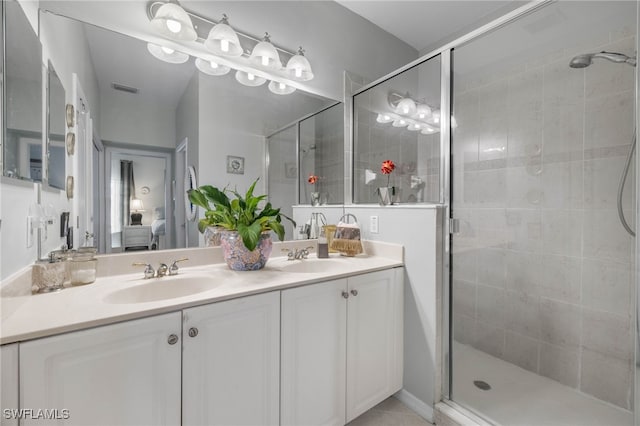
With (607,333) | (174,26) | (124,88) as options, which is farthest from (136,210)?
(607,333)

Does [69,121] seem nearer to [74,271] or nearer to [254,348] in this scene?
[74,271]

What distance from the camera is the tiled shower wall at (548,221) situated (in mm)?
1523

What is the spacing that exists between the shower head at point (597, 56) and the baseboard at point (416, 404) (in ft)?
6.41

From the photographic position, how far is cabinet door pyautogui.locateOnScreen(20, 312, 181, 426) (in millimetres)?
703

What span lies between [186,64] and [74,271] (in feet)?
3.67

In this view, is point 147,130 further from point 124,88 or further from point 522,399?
point 522,399

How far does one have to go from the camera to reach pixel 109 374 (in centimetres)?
79

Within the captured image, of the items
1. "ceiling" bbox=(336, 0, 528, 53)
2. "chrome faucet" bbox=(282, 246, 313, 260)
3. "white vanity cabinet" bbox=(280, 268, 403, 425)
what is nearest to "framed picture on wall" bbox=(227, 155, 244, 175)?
"chrome faucet" bbox=(282, 246, 313, 260)

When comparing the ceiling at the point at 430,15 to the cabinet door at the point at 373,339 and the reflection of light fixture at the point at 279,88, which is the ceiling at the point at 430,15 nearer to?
the reflection of light fixture at the point at 279,88

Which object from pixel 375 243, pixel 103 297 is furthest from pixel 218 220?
pixel 375 243

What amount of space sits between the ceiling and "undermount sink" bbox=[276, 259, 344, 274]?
1.96 m

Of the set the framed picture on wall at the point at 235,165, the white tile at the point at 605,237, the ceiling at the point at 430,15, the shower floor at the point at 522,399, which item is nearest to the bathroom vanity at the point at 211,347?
the shower floor at the point at 522,399

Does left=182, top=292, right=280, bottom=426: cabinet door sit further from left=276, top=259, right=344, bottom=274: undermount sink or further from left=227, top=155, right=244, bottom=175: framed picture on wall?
left=227, top=155, right=244, bottom=175: framed picture on wall

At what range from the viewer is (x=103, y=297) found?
98 centimetres
